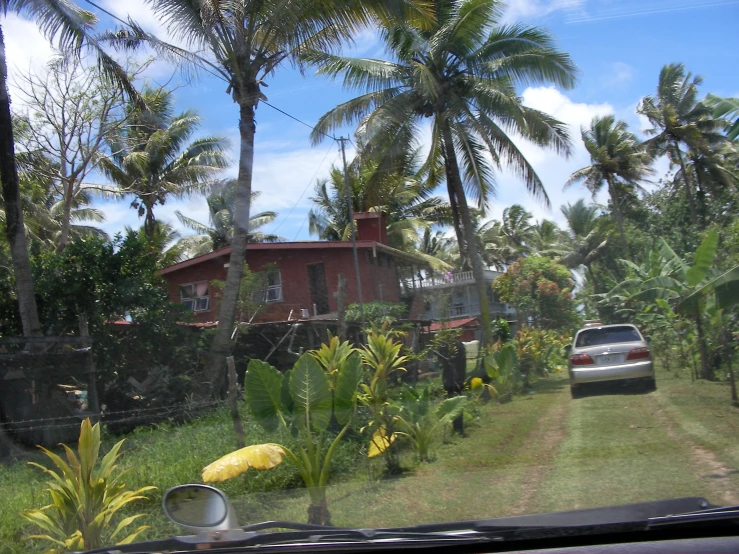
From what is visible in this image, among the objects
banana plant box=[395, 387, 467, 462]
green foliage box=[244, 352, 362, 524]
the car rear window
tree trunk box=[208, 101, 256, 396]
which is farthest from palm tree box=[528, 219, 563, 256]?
green foliage box=[244, 352, 362, 524]

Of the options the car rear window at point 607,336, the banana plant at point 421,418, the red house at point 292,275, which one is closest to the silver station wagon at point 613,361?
the car rear window at point 607,336

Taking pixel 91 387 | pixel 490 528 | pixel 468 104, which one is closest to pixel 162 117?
pixel 468 104

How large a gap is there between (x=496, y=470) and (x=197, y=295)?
47.9 feet

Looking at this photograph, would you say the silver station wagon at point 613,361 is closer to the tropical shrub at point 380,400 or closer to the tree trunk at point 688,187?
the tropical shrub at point 380,400

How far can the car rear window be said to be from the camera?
13.0m

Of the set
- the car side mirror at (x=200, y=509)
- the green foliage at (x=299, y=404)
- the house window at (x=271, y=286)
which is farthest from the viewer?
the house window at (x=271, y=286)

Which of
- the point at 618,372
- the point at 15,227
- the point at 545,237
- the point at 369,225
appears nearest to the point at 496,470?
the point at 618,372

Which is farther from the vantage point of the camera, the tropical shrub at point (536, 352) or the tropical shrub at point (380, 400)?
the tropical shrub at point (536, 352)

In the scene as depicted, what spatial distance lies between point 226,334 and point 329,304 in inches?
271

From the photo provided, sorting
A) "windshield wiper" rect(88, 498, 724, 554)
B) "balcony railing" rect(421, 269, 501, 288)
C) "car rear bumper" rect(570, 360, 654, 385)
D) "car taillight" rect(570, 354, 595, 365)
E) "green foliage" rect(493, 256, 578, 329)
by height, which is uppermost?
"balcony railing" rect(421, 269, 501, 288)

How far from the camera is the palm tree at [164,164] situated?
20750 mm

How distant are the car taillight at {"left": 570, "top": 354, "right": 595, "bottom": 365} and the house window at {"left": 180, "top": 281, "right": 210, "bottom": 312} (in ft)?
36.9

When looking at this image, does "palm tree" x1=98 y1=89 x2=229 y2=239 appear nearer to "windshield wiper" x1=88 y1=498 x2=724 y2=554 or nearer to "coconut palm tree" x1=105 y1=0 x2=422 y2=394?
"coconut palm tree" x1=105 y1=0 x2=422 y2=394

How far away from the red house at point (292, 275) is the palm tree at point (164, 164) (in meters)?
3.25
